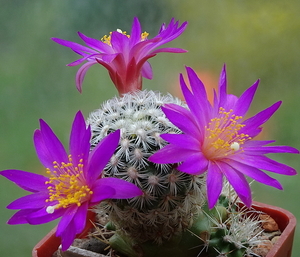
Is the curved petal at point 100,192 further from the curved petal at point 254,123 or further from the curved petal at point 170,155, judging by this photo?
the curved petal at point 254,123

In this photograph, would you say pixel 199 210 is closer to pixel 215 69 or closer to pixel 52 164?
pixel 52 164

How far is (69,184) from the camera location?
0.67 meters

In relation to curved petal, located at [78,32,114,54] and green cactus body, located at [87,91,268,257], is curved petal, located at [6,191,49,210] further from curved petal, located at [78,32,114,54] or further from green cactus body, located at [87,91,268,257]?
curved petal, located at [78,32,114,54]

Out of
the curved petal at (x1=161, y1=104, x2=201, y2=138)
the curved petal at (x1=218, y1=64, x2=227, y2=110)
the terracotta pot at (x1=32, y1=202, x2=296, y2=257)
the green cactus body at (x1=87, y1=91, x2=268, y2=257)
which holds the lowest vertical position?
the terracotta pot at (x1=32, y1=202, x2=296, y2=257)

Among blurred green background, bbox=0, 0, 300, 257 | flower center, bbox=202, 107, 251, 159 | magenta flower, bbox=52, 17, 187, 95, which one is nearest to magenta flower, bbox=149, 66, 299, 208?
flower center, bbox=202, 107, 251, 159

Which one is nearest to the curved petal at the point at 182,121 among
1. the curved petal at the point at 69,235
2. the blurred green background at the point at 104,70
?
the curved petal at the point at 69,235

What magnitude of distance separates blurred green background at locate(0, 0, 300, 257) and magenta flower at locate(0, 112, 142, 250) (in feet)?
1.60

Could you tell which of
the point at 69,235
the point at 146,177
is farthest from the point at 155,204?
the point at 69,235

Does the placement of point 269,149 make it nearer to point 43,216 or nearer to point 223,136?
point 223,136

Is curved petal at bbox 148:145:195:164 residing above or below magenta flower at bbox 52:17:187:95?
below

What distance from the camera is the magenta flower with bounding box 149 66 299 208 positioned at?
61cm

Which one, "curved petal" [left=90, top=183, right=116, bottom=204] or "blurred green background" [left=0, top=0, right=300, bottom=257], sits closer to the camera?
"curved petal" [left=90, top=183, right=116, bottom=204]

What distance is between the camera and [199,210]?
77 cm

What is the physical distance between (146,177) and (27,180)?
0.20m
